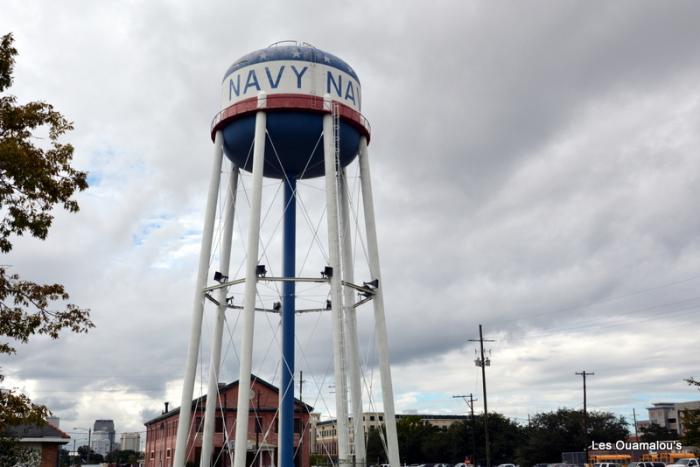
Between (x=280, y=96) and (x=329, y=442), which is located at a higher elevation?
(x=280, y=96)

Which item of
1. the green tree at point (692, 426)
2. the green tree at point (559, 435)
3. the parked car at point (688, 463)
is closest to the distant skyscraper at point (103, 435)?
the green tree at point (559, 435)

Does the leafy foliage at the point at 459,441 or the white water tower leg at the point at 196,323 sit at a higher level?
the white water tower leg at the point at 196,323

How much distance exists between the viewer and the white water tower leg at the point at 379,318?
68.4 feet

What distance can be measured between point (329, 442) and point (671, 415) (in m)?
58.9

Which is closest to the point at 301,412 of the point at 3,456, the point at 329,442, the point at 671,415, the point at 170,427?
the point at 170,427

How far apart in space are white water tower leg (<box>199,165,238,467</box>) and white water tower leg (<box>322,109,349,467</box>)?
12.1ft

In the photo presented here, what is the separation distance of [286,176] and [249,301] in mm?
5721

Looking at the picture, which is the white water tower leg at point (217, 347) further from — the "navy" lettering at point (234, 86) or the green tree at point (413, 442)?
the green tree at point (413, 442)

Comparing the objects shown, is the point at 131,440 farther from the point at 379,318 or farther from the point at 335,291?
the point at 335,291

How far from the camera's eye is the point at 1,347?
11.9 meters

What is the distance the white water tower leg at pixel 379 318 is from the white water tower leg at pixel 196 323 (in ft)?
14.9

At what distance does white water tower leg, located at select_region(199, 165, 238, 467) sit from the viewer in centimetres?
2122

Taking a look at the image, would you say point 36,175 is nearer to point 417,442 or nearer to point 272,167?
point 272,167

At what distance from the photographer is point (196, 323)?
20.8 m
